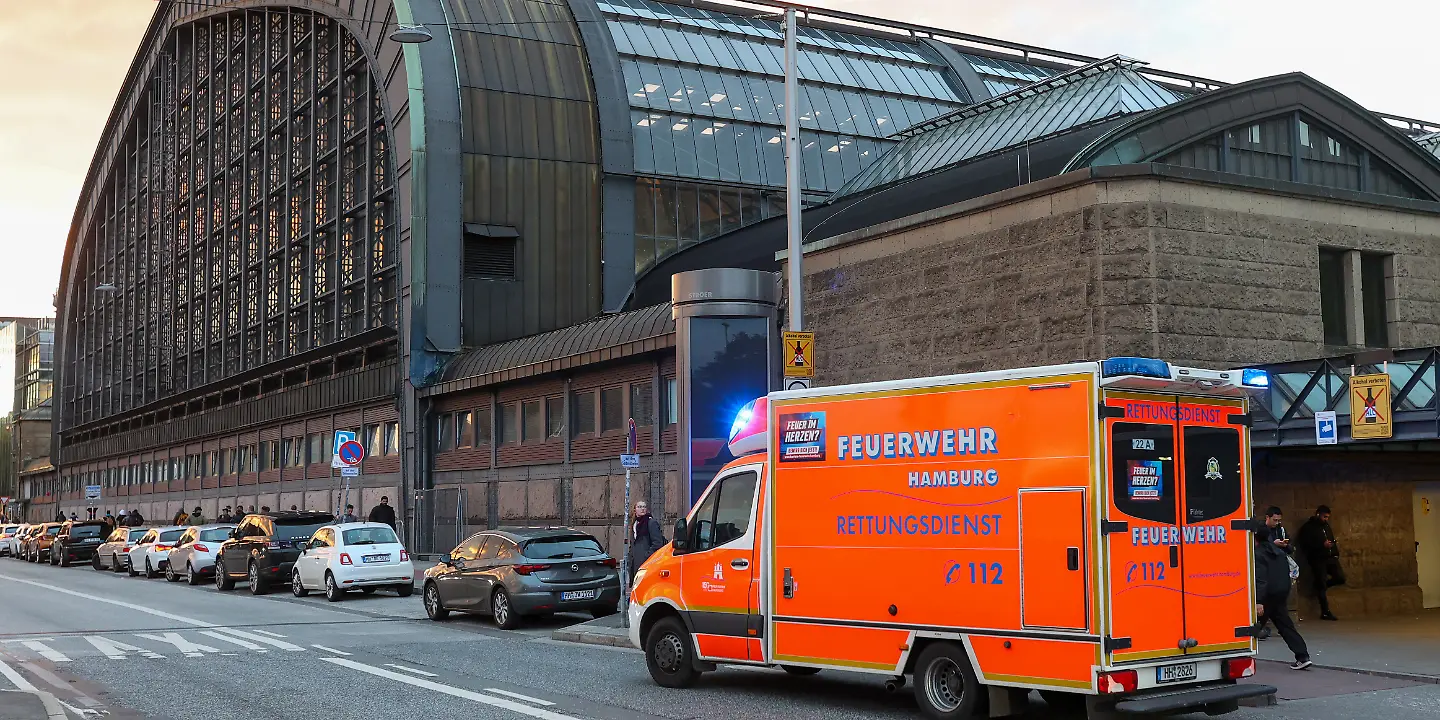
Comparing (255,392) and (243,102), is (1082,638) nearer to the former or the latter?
(255,392)

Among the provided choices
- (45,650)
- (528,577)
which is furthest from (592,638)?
(45,650)

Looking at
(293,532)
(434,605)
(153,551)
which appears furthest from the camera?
(153,551)

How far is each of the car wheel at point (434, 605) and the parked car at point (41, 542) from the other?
3458 cm

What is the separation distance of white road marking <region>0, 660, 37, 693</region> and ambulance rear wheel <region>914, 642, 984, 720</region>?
860cm

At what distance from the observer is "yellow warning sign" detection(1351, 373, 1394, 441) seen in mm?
16688

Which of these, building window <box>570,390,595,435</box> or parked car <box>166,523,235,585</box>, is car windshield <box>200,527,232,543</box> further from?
building window <box>570,390,595,435</box>

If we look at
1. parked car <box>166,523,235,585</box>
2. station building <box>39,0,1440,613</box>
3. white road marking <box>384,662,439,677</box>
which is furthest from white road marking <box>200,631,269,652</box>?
parked car <box>166,523,235,585</box>

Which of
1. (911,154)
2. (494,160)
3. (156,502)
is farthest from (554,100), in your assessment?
(156,502)

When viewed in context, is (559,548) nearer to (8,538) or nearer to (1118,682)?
(1118,682)

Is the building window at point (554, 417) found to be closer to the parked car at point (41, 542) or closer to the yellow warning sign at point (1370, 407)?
the yellow warning sign at point (1370, 407)

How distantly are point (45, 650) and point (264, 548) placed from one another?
1368cm

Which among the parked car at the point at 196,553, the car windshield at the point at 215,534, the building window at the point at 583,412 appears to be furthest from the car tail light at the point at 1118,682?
the car windshield at the point at 215,534

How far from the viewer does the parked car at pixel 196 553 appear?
3691 cm

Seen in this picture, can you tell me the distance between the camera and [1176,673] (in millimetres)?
11609
